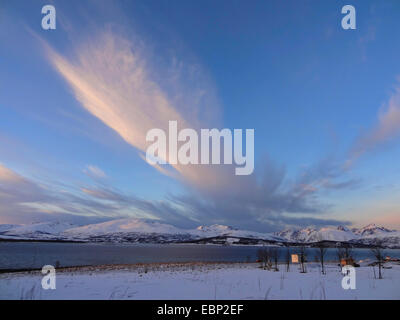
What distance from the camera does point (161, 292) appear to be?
1634 centimetres
